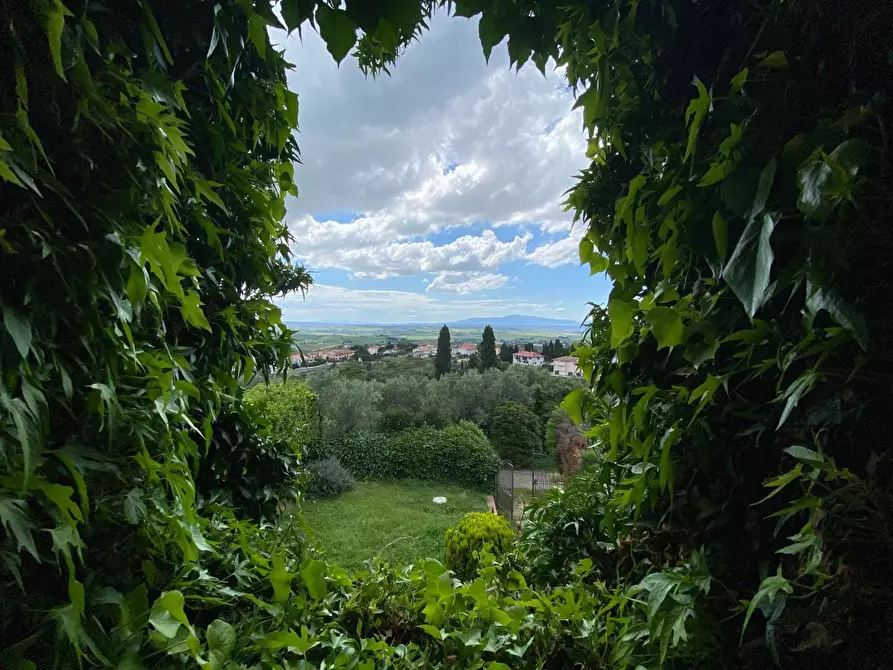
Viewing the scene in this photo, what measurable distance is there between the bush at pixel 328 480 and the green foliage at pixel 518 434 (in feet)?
12.3

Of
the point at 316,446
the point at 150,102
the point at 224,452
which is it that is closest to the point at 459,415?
the point at 316,446

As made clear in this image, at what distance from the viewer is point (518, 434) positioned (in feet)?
32.3

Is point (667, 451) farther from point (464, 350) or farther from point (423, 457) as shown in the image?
point (464, 350)

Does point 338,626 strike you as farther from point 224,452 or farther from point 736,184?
point 736,184

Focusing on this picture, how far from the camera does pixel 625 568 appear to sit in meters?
1.06

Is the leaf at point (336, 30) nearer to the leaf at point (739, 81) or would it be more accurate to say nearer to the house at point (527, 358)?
the leaf at point (739, 81)

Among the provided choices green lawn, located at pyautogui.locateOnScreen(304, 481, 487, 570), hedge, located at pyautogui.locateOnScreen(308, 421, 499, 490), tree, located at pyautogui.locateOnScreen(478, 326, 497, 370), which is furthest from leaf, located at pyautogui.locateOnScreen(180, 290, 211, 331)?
tree, located at pyautogui.locateOnScreen(478, 326, 497, 370)

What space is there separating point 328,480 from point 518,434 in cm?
452

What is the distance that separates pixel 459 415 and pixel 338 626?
10099 millimetres

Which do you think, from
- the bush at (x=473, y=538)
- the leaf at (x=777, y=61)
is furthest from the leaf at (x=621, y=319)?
the bush at (x=473, y=538)

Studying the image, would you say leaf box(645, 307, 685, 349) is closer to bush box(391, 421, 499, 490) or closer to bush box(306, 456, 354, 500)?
bush box(306, 456, 354, 500)

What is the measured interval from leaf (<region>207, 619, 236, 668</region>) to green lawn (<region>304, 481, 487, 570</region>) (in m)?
3.34

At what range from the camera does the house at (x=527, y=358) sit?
12.2 m

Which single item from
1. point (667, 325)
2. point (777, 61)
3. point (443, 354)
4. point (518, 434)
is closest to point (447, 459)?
point (518, 434)
